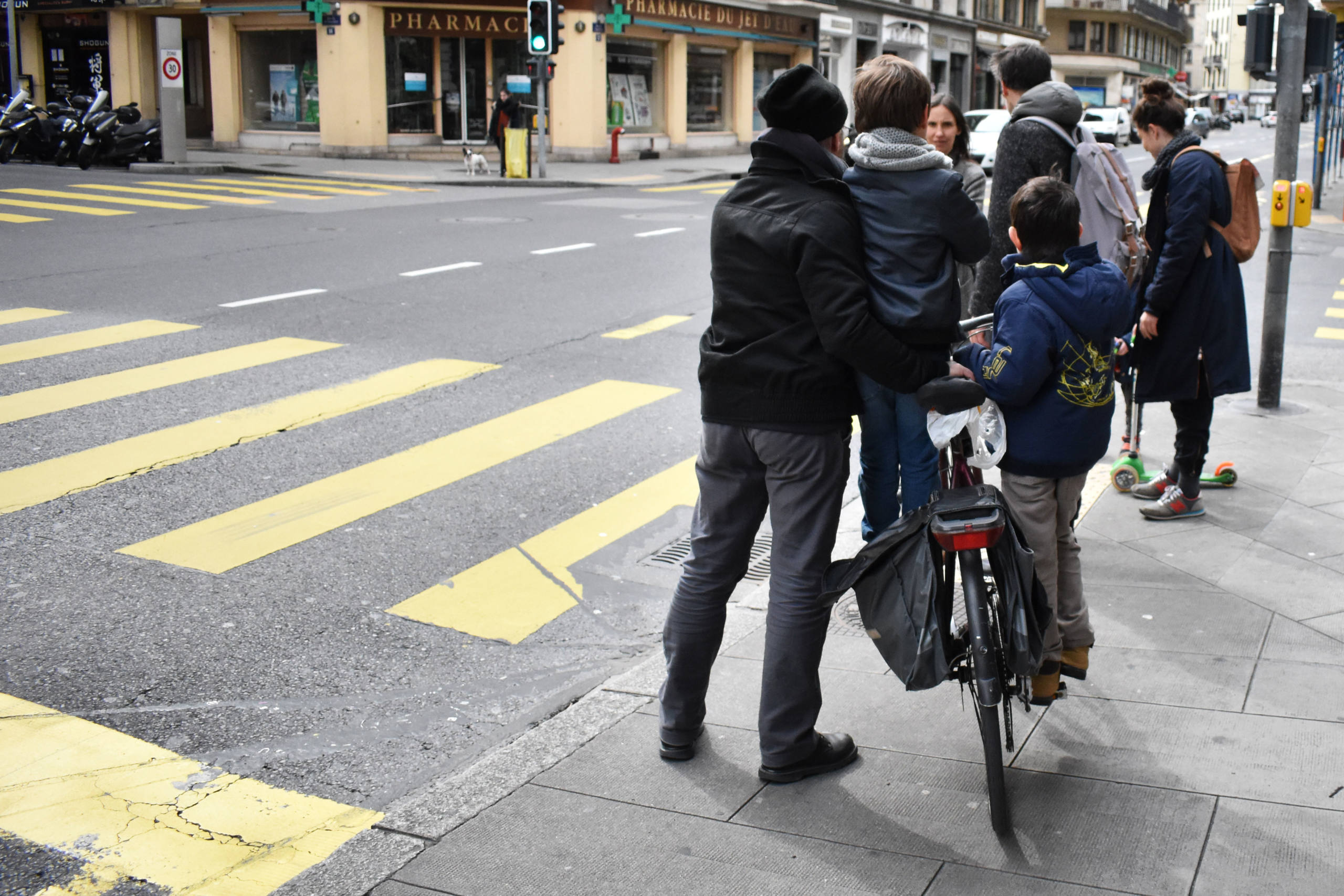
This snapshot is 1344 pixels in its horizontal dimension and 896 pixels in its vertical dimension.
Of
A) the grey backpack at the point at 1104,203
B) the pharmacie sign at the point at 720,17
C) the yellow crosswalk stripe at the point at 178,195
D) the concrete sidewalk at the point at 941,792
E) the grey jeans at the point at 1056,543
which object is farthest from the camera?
the pharmacie sign at the point at 720,17

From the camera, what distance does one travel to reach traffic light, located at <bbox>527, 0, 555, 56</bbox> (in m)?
23.8

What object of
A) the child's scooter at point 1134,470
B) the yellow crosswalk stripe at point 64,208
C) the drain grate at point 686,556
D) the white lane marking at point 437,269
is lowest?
the drain grate at point 686,556

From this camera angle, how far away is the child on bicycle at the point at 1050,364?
3.60 meters

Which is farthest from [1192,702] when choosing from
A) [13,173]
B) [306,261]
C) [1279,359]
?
[13,173]

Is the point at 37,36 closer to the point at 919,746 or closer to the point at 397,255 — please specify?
the point at 397,255

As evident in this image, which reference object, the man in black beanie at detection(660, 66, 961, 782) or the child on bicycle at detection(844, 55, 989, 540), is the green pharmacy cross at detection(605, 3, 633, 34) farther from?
the man in black beanie at detection(660, 66, 961, 782)

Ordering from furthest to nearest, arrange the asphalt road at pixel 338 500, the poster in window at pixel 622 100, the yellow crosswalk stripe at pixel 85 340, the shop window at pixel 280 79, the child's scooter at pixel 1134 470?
the poster in window at pixel 622 100
the shop window at pixel 280 79
the yellow crosswalk stripe at pixel 85 340
the child's scooter at pixel 1134 470
the asphalt road at pixel 338 500

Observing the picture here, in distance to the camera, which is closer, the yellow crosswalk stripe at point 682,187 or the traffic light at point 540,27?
the traffic light at point 540,27

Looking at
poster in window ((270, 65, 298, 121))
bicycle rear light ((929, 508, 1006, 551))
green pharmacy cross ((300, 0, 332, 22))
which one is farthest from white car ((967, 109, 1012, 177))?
bicycle rear light ((929, 508, 1006, 551))

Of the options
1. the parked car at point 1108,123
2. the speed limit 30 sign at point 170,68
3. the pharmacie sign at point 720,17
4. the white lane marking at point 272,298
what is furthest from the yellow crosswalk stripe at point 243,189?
the parked car at point 1108,123

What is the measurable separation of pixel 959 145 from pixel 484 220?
1292 centimetres

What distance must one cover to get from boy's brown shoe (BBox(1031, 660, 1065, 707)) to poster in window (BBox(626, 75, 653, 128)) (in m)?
32.5

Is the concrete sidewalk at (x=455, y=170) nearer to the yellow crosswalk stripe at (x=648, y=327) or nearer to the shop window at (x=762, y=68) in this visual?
the shop window at (x=762, y=68)

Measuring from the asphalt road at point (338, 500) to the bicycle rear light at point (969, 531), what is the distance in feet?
5.18
